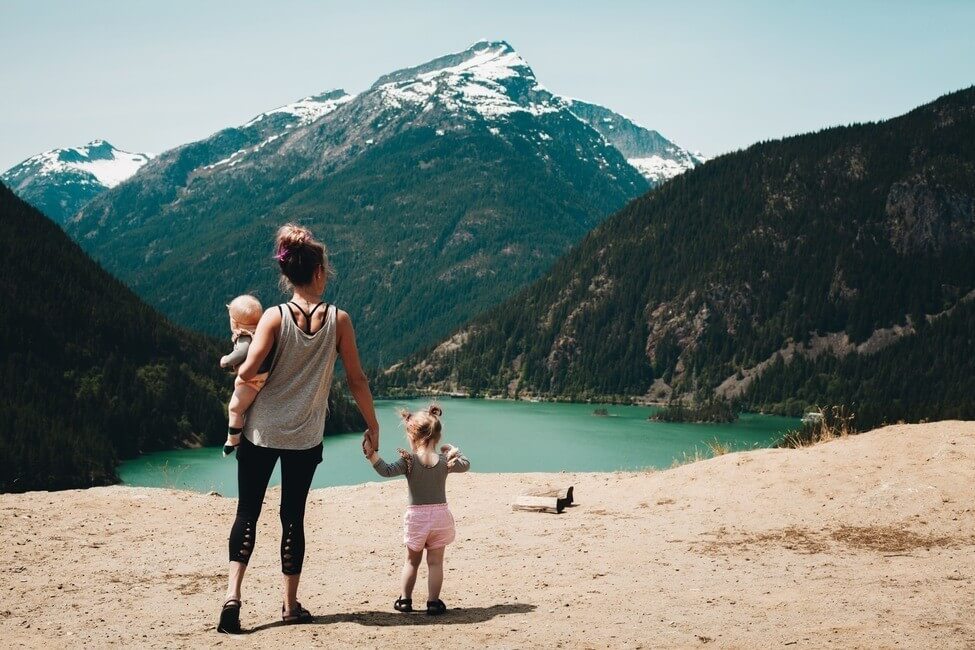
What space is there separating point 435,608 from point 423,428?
1.71 meters

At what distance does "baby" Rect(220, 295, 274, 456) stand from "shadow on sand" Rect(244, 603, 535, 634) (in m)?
1.81

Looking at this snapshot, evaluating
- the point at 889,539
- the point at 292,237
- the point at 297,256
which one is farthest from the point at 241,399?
the point at 889,539

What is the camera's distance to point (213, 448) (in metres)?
110

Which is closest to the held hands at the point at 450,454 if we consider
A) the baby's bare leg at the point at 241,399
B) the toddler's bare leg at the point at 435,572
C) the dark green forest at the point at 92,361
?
the toddler's bare leg at the point at 435,572

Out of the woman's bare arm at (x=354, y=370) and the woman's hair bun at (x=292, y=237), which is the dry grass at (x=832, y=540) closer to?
the woman's bare arm at (x=354, y=370)

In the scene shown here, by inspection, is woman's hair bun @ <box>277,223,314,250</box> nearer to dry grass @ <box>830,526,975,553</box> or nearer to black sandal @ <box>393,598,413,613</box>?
black sandal @ <box>393,598,413,613</box>

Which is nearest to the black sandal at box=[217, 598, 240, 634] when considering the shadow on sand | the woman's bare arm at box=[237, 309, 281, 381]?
the shadow on sand

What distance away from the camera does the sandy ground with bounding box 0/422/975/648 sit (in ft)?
29.0

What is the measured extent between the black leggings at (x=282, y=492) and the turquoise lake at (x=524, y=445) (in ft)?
105

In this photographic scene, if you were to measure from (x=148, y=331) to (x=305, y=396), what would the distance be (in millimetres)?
120258

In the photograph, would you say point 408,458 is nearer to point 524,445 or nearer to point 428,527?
point 428,527

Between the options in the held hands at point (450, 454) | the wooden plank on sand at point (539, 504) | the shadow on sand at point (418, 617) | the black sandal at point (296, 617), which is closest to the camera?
the black sandal at point (296, 617)

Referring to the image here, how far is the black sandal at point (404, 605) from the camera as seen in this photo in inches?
383

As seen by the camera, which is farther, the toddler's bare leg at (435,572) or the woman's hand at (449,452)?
the woman's hand at (449,452)
